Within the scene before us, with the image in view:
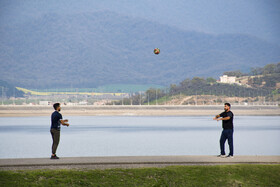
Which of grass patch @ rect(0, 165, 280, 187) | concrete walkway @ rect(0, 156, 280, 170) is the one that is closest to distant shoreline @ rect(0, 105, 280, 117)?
concrete walkway @ rect(0, 156, 280, 170)

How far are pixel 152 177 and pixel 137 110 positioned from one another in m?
170

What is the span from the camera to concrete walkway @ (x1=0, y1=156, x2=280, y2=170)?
19047 mm

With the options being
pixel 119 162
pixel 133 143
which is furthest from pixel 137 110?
pixel 119 162

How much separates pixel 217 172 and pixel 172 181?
177 cm

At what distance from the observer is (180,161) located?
20.1 metres

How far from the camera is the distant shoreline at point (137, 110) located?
591 ft

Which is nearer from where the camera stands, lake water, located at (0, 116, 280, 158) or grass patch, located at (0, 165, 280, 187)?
grass patch, located at (0, 165, 280, 187)

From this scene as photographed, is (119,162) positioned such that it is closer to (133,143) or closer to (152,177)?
(152,177)

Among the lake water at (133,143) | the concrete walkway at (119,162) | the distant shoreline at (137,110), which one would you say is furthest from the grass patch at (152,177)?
the distant shoreline at (137,110)

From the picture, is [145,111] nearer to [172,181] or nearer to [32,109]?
[32,109]

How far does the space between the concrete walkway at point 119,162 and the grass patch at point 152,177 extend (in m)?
1.27

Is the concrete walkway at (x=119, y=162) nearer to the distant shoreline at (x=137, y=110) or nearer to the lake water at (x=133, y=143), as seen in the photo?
the lake water at (x=133, y=143)

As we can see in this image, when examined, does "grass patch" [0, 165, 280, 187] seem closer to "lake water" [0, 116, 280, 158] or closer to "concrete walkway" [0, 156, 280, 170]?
"concrete walkway" [0, 156, 280, 170]

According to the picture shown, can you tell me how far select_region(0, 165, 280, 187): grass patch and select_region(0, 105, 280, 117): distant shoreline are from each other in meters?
161
